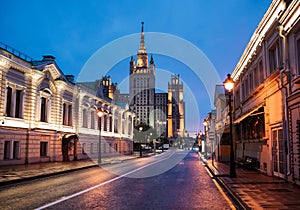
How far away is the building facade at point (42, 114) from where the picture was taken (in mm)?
25312

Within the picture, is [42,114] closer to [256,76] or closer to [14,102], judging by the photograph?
[14,102]

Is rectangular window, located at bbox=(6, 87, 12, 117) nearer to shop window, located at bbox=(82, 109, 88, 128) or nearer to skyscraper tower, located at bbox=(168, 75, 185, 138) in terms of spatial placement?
shop window, located at bbox=(82, 109, 88, 128)

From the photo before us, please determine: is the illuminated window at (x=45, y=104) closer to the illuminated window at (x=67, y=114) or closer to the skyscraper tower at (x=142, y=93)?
the illuminated window at (x=67, y=114)

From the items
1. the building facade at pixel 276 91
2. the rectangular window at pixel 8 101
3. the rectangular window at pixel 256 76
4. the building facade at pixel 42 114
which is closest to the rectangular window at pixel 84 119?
the building facade at pixel 42 114

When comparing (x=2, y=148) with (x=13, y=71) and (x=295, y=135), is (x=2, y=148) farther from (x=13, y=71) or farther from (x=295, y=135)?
(x=295, y=135)

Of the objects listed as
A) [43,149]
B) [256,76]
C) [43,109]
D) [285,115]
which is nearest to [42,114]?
[43,109]

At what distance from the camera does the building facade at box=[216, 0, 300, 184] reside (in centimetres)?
1328

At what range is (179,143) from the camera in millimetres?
177250

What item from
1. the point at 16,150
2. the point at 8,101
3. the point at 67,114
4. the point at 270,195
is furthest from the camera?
the point at 67,114

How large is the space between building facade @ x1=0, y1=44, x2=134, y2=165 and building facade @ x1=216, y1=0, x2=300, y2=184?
14949mm

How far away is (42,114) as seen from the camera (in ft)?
101

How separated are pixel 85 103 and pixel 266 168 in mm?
26781

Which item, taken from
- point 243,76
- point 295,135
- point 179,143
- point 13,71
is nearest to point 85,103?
point 13,71

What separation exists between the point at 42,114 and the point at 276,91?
2219cm
